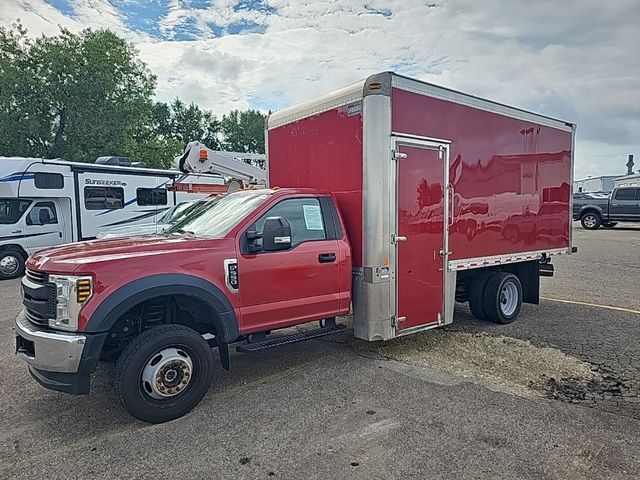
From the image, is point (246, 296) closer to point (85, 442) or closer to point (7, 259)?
point (85, 442)

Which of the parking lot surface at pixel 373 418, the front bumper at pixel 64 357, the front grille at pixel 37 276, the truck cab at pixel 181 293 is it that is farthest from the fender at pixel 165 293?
the parking lot surface at pixel 373 418

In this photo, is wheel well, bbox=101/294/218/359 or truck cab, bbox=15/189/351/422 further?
wheel well, bbox=101/294/218/359

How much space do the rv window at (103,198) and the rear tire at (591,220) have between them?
2249 centimetres

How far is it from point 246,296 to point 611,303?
6.91m

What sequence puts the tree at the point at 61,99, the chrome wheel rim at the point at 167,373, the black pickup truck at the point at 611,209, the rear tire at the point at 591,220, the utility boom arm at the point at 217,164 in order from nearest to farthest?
the chrome wheel rim at the point at 167,373 → the utility boom arm at the point at 217,164 → the tree at the point at 61,99 → the black pickup truck at the point at 611,209 → the rear tire at the point at 591,220

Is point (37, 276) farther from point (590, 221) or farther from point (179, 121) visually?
point (179, 121)

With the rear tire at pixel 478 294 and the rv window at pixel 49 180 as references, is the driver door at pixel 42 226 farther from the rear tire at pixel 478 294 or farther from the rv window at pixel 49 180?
the rear tire at pixel 478 294

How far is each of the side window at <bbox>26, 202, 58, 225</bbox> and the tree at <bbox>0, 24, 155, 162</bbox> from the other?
35.9 feet

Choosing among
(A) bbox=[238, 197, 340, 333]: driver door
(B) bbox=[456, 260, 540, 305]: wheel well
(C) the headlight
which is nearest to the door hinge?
(A) bbox=[238, 197, 340, 333]: driver door

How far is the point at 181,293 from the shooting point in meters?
4.04

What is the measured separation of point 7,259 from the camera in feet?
39.8

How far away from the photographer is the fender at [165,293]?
372cm

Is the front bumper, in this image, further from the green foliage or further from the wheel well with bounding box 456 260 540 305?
the green foliage

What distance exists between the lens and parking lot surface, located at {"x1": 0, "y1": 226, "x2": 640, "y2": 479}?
3281 millimetres
